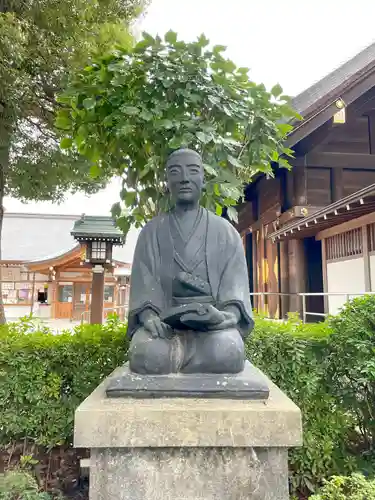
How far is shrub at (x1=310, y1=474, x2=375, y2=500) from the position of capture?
251cm

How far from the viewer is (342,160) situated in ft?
32.3

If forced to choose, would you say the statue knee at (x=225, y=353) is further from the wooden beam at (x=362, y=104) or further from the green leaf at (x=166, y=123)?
the wooden beam at (x=362, y=104)

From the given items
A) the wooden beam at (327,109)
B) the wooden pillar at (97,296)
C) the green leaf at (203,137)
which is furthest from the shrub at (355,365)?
the wooden pillar at (97,296)

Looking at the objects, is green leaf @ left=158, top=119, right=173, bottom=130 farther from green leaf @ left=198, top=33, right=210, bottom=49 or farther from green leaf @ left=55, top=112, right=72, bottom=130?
green leaf @ left=55, top=112, right=72, bottom=130

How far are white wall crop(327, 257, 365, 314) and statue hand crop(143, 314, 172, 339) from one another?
6.64 metres

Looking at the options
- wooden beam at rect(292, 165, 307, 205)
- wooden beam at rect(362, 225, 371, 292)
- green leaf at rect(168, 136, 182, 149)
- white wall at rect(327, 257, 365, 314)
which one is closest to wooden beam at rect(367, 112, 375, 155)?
wooden beam at rect(292, 165, 307, 205)

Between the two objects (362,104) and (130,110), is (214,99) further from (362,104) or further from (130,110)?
(362,104)

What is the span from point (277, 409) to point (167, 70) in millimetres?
2617

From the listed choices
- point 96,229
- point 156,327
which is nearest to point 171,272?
point 156,327

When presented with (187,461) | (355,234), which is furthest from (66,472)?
(355,234)

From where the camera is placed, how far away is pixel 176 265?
2580 millimetres

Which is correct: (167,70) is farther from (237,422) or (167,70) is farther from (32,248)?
(32,248)

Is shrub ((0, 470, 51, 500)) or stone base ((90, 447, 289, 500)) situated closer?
stone base ((90, 447, 289, 500))

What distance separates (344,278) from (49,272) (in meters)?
17.1
